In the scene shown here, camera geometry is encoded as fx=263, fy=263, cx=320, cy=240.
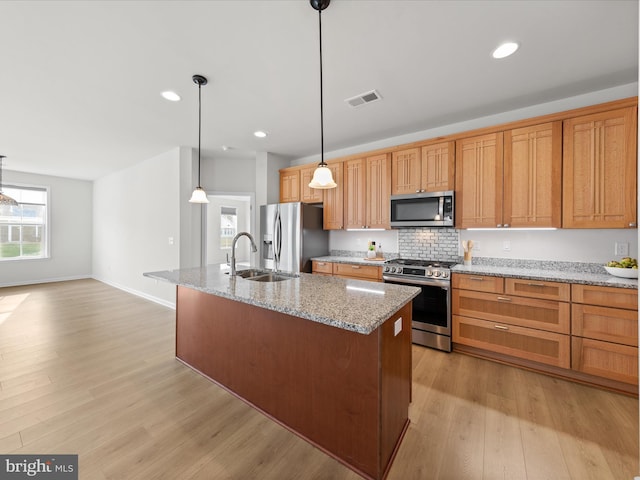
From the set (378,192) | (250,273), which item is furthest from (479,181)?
(250,273)

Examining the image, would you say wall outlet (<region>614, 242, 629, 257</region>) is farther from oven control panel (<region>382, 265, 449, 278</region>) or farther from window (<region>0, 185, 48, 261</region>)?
window (<region>0, 185, 48, 261</region>)

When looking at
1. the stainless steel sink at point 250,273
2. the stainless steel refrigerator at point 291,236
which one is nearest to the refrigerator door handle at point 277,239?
the stainless steel refrigerator at point 291,236

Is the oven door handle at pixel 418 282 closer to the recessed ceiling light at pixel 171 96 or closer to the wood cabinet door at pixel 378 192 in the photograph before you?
the wood cabinet door at pixel 378 192

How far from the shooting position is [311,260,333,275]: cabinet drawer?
381 centimetres

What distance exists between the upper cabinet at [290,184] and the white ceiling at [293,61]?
104 cm

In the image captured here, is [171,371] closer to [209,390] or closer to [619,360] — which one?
A: [209,390]

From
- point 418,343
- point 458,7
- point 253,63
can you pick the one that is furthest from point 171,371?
point 458,7

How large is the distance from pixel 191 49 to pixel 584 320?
3.93 meters

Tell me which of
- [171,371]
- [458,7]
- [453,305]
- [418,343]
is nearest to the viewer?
[458,7]

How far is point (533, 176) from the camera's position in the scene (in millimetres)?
2680

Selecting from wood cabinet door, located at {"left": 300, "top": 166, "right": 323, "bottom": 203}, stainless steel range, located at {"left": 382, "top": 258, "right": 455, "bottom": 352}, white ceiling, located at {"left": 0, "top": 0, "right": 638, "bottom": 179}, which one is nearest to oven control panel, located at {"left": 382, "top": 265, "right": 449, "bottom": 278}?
stainless steel range, located at {"left": 382, "top": 258, "right": 455, "bottom": 352}

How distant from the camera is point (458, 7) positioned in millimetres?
1640

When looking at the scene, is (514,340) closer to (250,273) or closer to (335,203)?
(250,273)

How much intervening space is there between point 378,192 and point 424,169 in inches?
26.0
